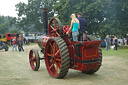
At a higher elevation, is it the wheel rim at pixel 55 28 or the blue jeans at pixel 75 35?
the wheel rim at pixel 55 28

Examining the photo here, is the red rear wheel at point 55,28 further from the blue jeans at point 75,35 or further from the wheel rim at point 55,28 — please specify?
the blue jeans at point 75,35

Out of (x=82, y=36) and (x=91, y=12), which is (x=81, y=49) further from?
(x=91, y=12)

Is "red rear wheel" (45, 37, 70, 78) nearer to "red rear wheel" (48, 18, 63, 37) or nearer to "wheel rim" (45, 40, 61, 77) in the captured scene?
"wheel rim" (45, 40, 61, 77)

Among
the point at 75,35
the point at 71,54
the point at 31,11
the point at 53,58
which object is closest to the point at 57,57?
the point at 53,58

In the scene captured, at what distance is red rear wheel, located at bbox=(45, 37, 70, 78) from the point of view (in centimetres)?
556

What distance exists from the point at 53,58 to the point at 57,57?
0.17 meters

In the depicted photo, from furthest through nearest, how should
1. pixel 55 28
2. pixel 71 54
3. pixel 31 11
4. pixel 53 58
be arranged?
pixel 31 11, pixel 55 28, pixel 53 58, pixel 71 54

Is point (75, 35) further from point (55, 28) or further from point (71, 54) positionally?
point (55, 28)

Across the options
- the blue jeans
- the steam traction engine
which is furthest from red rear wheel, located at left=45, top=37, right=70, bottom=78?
the blue jeans

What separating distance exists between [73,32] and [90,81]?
61.8 inches

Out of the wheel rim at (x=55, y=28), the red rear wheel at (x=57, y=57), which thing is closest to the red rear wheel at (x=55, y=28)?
the wheel rim at (x=55, y=28)

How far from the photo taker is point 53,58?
607cm

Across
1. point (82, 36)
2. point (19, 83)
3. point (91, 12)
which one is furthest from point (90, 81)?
point (91, 12)

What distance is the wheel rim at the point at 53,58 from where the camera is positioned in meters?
5.95
